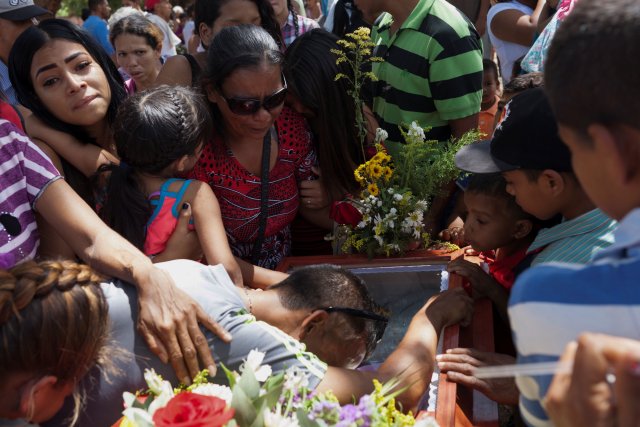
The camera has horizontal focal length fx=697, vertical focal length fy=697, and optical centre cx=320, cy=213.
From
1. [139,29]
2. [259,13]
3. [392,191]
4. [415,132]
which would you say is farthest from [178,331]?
[139,29]

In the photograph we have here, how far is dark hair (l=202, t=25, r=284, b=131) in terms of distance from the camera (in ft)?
8.52

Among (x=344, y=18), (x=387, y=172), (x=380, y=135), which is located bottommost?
(x=387, y=172)

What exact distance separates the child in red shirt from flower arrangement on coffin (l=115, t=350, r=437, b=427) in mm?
947

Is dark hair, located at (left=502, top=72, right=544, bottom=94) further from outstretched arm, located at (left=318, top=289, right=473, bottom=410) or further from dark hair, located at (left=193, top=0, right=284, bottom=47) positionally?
dark hair, located at (left=193, top=0, right=284, bottom=47)

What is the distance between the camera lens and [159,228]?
94.5 inches

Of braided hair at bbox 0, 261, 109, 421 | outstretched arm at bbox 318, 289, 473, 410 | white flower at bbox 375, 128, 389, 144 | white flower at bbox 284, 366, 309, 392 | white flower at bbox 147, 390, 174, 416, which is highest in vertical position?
braided hair at bbox 0, 261, 109, 421

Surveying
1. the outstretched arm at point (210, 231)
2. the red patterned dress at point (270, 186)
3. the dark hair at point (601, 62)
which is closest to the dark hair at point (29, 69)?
the red patterned dress at point (270, 186)

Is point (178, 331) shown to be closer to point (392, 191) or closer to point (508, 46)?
point (392, 191)

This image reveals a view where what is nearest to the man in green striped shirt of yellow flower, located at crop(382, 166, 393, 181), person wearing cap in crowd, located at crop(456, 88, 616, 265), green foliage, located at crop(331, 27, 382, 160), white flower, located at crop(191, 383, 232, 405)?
green foliage, located at crop(331, 27, 382, 160)

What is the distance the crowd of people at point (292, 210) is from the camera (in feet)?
3.11

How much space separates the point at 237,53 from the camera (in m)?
2.60

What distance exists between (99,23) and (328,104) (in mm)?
5781

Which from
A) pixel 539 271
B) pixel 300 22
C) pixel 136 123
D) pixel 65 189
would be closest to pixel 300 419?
pixel 539 271

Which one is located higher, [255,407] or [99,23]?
[99,23]
